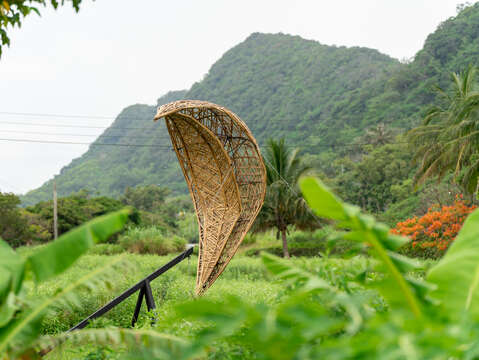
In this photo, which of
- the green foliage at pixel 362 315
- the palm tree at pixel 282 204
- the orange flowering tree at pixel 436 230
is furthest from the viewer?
the palm tree at pixel 282 204

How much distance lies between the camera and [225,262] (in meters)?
5.99

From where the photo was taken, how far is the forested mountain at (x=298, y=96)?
1331 inches

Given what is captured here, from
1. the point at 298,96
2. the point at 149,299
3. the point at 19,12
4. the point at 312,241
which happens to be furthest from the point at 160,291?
the point at 298,96

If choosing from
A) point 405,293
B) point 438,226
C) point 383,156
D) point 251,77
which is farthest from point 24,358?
point 251,77

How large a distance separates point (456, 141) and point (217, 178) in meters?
6.76

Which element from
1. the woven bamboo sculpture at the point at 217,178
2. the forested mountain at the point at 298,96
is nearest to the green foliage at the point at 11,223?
A: the woven bamboo sculpture at the point at 217,178

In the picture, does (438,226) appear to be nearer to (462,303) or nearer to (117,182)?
(462,303)

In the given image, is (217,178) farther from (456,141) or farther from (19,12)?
(456,141)

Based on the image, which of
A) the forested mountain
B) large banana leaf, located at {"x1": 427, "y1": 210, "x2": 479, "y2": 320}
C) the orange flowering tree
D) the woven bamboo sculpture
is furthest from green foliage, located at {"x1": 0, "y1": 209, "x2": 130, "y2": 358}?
the forested mountain

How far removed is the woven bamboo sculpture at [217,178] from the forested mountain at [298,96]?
24.5m

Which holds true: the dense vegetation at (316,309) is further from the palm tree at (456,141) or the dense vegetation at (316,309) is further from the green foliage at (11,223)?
the green foliage at (11,223)

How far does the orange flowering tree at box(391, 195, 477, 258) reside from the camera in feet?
37.3

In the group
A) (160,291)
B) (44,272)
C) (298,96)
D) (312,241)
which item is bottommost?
(312,241)

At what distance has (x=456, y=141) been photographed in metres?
9.80
